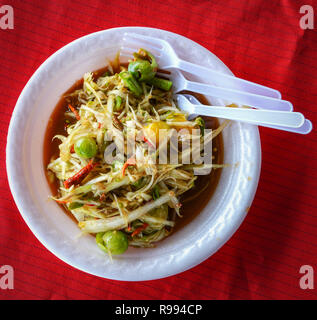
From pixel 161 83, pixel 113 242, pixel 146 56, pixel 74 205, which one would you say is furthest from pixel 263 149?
pixel 74 205

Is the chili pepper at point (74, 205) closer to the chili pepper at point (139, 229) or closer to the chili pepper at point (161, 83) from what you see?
the chili pepper at point (139, 229)

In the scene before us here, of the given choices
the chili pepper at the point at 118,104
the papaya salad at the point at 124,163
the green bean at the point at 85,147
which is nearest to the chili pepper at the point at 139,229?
the papaya salad at the point at 124,163

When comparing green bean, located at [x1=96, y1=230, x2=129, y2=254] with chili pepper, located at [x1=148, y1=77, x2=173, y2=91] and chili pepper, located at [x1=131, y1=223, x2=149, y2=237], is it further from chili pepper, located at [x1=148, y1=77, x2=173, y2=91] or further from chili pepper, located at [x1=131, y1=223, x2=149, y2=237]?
chili pepper, located at [x1=148, y1=77, x2=173, y2=91]

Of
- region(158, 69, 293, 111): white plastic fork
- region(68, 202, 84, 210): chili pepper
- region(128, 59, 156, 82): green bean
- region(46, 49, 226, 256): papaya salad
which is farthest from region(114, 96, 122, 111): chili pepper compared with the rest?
region(68, 202, 84, 210): chili pepper

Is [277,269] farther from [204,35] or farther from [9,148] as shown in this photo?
[9,148]

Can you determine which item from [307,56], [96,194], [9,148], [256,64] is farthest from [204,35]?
[9,148]

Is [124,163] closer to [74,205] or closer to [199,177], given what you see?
[74,205]
